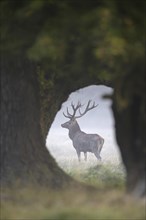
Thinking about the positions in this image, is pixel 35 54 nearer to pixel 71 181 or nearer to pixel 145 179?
pixel 145 179

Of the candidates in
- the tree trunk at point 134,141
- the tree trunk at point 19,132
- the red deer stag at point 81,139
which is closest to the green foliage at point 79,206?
the tree trunk at point 134,141

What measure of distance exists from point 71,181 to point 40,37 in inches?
127

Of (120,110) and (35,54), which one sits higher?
(35,54)

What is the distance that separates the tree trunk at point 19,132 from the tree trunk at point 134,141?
2369mm

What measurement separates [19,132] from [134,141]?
109 inches

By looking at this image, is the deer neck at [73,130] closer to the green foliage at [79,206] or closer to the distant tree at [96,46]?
the distant tree at [96,46]

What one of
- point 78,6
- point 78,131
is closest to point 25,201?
point 78,6

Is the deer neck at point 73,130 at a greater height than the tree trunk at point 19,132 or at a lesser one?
greater

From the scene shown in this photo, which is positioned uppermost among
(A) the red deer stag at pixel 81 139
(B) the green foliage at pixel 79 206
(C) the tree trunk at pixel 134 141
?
(A) the red deer stag at pixel 81 139

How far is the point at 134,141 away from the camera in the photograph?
6.48 metres

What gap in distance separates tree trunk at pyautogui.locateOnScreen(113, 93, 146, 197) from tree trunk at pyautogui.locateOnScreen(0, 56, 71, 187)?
2.37m

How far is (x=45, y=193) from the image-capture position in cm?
770

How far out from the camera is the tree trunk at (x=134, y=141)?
6.46 metres

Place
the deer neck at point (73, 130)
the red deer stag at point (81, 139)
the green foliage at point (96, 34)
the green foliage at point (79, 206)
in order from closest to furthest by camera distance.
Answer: the green foliage at point (96, 34)
the green foliage at point (79, 206)
the red deer stag at point (81, 139)
the deer neck at point (73, 130)
